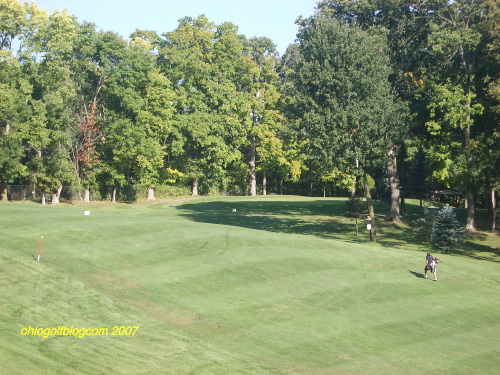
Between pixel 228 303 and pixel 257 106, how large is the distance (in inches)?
2670

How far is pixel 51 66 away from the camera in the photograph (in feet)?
217

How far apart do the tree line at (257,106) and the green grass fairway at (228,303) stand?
12.1 m

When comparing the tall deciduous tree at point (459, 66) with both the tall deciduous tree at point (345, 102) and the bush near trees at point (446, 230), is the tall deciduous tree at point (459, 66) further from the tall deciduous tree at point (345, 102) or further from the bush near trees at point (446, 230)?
the tall deciduous tree at point (345, 102)

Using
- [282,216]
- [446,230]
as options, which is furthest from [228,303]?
[282,216]

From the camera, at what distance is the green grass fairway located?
1870 centimetres

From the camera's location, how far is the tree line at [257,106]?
43406 mm

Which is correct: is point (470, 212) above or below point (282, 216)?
above

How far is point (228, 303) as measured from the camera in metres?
25.2

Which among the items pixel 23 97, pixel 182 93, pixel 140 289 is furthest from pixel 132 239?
pixel 182 93

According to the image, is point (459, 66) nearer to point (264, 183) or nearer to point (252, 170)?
point (252, 170)

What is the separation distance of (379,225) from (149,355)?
4301 cm

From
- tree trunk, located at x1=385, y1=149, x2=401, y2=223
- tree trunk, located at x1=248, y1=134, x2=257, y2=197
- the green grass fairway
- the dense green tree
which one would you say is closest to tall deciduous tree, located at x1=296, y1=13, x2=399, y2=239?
the green grass fairway

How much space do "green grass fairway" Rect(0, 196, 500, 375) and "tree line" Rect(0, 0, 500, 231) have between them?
39.6ft

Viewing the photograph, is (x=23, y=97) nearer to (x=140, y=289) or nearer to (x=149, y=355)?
(x=140, y=289)
